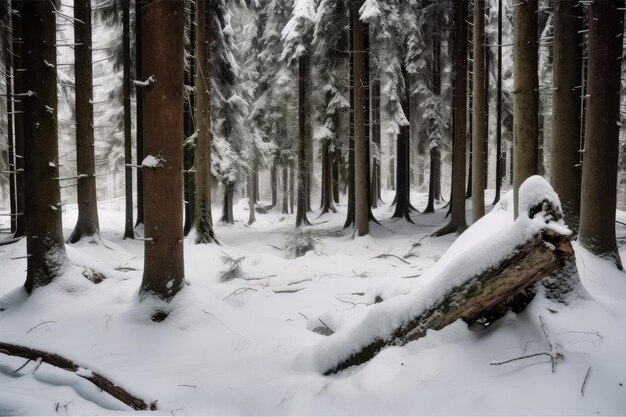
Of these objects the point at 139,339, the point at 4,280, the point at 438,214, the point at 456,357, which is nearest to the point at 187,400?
the point at 139,339

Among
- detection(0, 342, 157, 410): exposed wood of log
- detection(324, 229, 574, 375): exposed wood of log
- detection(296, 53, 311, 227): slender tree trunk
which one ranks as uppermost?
detection(296, 53, 311, 227): slender tree trunk

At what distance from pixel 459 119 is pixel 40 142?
11973mm

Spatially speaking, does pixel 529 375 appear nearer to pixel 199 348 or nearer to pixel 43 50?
pixel 199 348

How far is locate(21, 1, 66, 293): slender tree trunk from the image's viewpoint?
6246 millimetres

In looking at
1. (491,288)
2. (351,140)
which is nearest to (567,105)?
(491,288)

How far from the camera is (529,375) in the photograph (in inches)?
115

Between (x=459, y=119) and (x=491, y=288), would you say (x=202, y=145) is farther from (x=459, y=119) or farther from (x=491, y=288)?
(x=491, y=288)

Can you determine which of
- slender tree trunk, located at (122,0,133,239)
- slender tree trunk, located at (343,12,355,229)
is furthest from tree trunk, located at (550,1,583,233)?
slender tree trunk, located at (122,0,133,239)

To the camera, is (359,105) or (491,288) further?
(359,105)

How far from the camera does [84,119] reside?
11609 millimetres

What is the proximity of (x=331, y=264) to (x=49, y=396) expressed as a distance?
6956 millimetres

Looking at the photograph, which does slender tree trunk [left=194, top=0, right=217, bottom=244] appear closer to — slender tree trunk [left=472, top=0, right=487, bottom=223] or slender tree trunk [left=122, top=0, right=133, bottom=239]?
slender tree trunk [left=122, top=0, right=133, bottom=239]

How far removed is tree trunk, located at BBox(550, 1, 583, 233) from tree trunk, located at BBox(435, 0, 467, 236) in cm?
636

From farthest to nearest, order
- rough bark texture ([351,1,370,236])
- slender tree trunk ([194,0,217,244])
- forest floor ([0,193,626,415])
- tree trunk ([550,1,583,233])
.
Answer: rough bark texture ([351,1,370,236]) < slender tree trunk ([194,0,217,244]) < tree trunk ([550,1,583,233]) < forest floor ([0,193,626,415])
